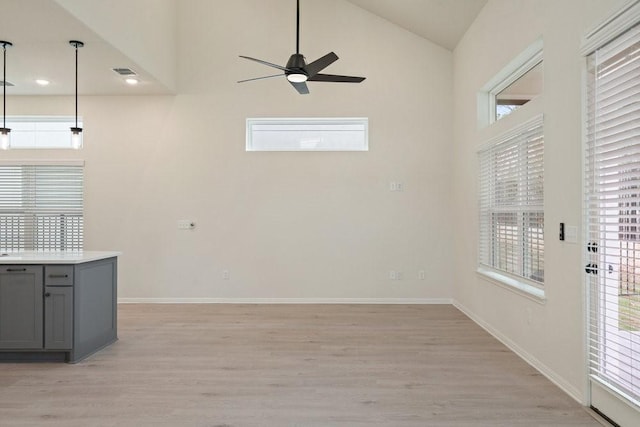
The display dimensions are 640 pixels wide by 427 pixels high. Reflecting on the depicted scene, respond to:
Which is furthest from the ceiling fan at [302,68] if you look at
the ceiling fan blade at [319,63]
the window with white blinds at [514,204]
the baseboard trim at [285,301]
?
the baseboard trim at [285,301]

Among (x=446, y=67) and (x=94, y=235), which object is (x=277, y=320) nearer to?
(x=94, y=235)

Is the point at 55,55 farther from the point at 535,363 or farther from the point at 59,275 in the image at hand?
the point at 535,363

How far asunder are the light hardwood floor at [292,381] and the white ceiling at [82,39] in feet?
9.82

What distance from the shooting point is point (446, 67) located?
5508mm

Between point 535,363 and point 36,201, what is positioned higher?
point 36,201

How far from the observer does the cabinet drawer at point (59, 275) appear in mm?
3309

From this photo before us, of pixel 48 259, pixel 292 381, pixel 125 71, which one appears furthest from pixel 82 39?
pixel 292 381

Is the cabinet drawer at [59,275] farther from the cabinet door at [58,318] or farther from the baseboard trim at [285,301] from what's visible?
the baseboard trim at [285,301]

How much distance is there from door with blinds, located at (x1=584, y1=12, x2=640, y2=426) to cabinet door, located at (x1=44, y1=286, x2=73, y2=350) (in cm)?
395

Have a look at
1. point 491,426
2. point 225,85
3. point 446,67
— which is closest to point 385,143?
point 446,67

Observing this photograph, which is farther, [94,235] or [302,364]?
[94,235]

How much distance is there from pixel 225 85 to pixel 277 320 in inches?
132

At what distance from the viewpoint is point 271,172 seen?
5.56 meters

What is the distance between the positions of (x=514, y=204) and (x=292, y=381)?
8.58ft
